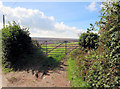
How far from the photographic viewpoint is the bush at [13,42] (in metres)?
8.82

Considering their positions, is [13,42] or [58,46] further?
[58,46]

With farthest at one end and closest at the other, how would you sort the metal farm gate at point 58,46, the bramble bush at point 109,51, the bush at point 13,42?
the metal farm gate at point 58,46
the bush at point 13,42
the bramble bush at point 109,51

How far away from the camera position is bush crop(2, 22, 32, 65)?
882cm

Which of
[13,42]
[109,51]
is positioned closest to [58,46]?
[13,42]

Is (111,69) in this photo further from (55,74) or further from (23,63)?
(23,63)

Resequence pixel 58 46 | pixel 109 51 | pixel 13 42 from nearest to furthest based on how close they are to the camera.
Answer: pixel 109 51
pixel 13 42
pixel 58 46

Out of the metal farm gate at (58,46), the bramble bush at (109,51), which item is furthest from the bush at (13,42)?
the bramble bush at (109,51)

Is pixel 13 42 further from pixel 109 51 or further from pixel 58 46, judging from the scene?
pixel 109 51

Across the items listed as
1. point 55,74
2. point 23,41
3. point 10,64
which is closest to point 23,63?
point 10,64

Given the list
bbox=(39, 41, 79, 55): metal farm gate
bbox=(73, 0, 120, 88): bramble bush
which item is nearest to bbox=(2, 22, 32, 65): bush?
bbox=(39, 41, 79, 55): metal farm gate

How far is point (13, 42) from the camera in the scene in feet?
29.4

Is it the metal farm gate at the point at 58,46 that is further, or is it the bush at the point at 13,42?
the metal farm gate at the point at 58,46

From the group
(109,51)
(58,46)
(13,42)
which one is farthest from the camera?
(58,46)

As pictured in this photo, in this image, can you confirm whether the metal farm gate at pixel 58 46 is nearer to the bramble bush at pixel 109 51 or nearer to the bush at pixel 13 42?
the bush at pixel 13 42
